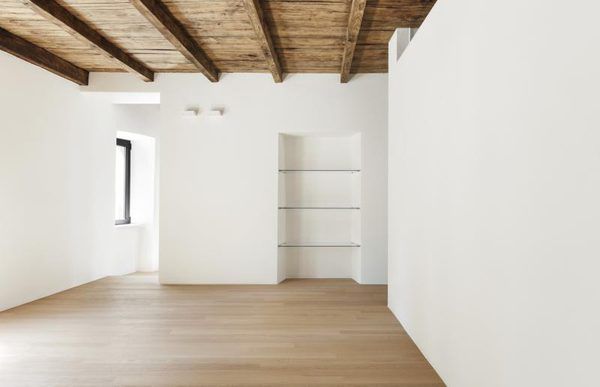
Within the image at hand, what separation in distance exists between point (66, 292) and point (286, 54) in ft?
12.6

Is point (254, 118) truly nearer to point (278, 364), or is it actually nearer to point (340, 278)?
point (340, 278)

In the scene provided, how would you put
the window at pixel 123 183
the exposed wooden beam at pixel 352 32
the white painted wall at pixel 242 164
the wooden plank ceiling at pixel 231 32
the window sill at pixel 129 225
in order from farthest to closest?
the window at pixel 123 183, the window sill at pixel 129 225, the white painted wall at pixel 242 164, the wooden plank ceiling at pixel 231 32, the exposed wooden beam at pixel 352 32

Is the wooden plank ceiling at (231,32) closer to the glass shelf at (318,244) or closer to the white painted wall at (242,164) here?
the white painted wall at (242,164)

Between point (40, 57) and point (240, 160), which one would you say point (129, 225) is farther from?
point (40, 57)

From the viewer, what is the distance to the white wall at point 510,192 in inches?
44.0

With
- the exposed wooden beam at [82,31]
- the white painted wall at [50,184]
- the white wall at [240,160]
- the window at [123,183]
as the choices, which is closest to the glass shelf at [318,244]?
the white wall at [240,160]

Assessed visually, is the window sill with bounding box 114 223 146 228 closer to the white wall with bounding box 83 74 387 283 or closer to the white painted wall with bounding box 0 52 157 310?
the white painted wall with bounding box 0 52 157 310

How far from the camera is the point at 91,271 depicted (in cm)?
530

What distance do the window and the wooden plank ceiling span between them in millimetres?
2060

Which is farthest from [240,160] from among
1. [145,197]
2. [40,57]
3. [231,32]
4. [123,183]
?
[123,183]

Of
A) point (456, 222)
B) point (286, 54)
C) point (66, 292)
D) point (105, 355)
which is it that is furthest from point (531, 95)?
point (66, 292)

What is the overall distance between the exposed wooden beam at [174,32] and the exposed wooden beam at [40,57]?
63.9 inches

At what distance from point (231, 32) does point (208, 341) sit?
292 centimetres

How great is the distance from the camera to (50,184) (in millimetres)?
4543
